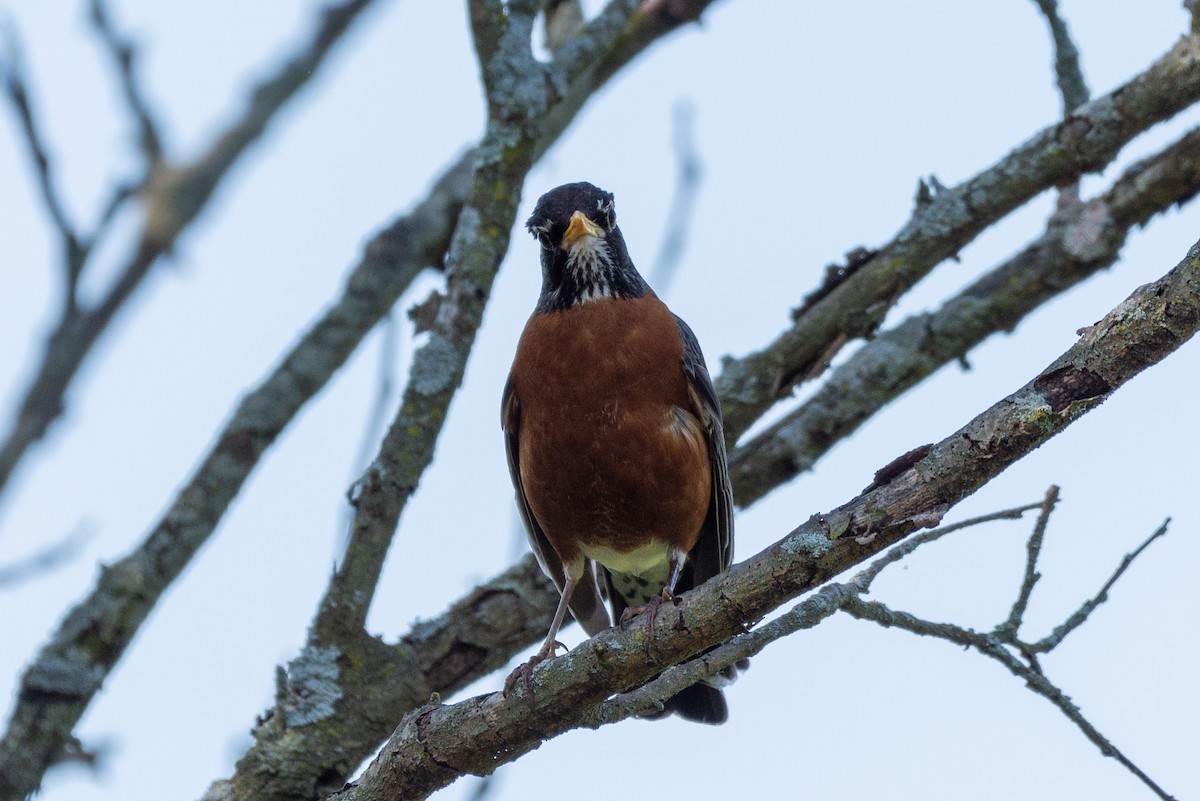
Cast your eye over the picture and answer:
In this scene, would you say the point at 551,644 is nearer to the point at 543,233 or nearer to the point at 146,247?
the point at 543,233

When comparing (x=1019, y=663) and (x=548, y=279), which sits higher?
(x=548, y=279)

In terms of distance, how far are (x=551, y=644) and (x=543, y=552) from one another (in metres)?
0.76

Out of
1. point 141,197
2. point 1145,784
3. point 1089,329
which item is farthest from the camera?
point 1145,784

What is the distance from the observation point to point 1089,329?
3.76 metres

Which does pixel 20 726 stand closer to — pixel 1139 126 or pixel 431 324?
pixel 431 324

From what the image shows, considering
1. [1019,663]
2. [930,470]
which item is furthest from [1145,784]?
[930,470]

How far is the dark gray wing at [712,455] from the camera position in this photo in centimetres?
636

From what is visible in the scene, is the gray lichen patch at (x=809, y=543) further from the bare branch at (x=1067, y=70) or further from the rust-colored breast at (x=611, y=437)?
the bare branch at (x=1067, y=70)

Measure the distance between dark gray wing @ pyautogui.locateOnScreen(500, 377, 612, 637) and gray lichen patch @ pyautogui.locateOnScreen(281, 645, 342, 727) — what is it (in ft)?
4.19

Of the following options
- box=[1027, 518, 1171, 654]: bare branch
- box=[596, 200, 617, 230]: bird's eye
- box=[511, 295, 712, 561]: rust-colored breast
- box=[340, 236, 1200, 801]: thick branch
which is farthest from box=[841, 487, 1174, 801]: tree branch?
box=[596, 200, 617, 230]: bird's eye

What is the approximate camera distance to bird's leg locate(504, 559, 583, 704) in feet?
14.5

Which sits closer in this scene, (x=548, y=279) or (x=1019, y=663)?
(x=1019, y=663)

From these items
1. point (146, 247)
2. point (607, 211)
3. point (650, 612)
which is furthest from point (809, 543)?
point (607, 211)

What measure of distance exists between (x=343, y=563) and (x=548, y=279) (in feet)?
7.02
